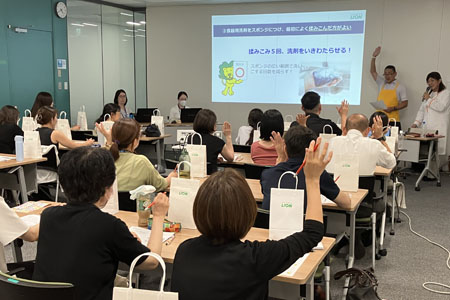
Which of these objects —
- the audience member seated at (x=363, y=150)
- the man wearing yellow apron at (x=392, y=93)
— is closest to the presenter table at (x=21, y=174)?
the audience member seated at (x=363, y=150)

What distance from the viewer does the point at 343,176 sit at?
3.25 meters

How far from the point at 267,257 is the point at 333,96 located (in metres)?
7.44

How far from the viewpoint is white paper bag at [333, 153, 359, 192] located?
3.20 metres

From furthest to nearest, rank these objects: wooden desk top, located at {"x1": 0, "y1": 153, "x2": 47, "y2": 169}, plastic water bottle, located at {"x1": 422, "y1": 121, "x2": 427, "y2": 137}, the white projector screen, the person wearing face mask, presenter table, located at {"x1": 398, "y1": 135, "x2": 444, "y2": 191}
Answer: the person wearing face mask, the white projector screen, plastic water bottle, located at {"x1": 422, "y1": 121, "x2": 427, "y2": 137}, presenter table, located at {"x1": 398, "y1": 135, "x2": 444, "y2": 191}, wooden desk top, located at {"x1": 0, "y1": 153, "x2": 47, "y2": 169}

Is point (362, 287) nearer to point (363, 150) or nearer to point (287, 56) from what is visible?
point (363, 150)

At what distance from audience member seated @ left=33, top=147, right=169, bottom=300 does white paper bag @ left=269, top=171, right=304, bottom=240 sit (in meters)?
0.70

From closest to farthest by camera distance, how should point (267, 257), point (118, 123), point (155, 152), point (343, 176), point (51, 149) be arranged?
1. point (267, 257)
2. point (118, 123)
3. point (343, 176)
4. point (51, 149)
5. point (155, 152)

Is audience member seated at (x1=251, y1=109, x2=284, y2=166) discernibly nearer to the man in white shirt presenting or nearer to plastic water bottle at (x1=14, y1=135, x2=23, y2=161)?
plastic water bottle at (x1=14, y1=135, x2=23, y2=161)

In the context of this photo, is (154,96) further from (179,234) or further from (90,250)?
(90,250)

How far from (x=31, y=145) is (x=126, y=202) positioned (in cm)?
219

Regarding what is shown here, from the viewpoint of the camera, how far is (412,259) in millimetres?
3891

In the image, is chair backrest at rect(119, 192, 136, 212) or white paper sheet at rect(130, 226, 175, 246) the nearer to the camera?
white paper sheet at rect(130, 226, 175, 246)

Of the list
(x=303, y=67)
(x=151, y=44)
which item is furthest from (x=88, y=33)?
(x=303, y=67)

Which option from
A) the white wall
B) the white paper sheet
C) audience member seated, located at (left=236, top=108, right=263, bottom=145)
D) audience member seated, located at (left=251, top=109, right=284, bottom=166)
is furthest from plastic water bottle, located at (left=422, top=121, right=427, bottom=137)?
the white paper sheet
